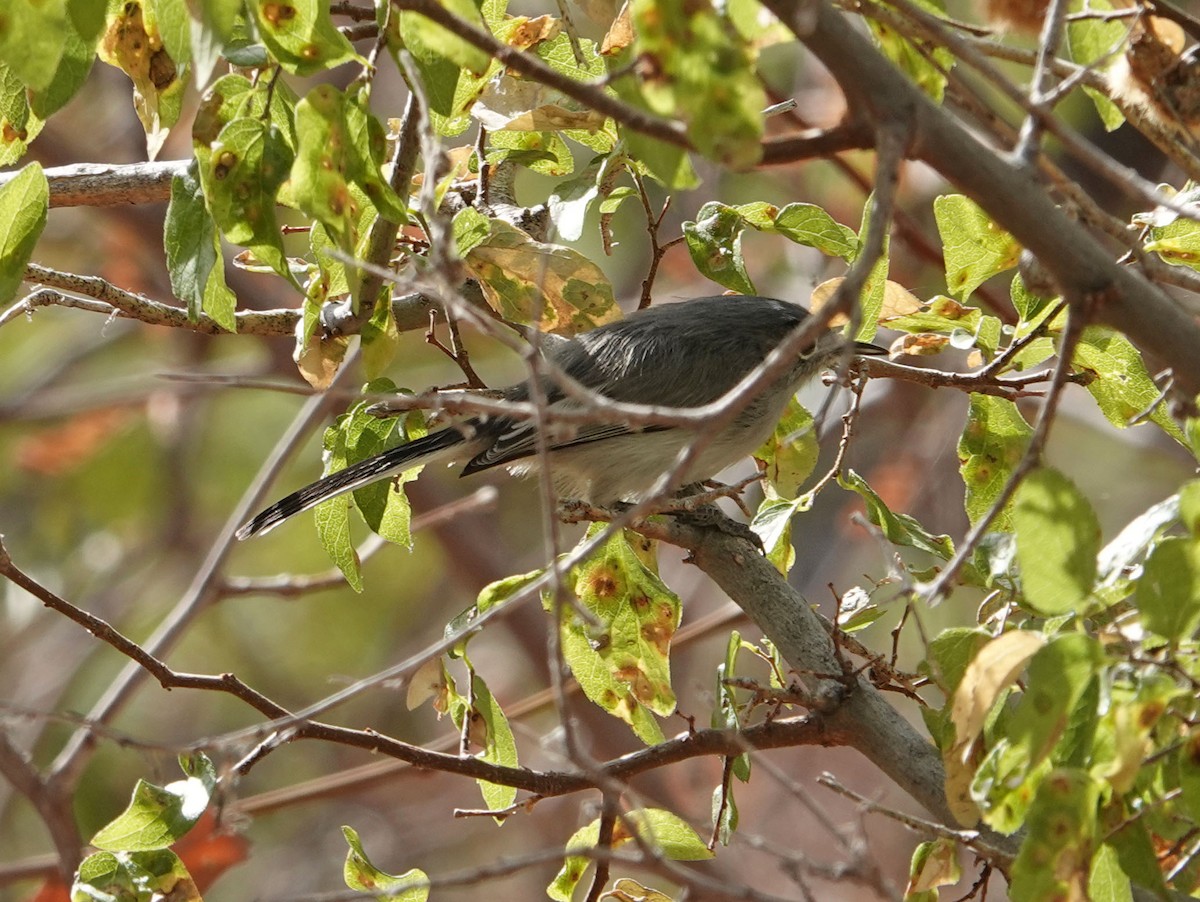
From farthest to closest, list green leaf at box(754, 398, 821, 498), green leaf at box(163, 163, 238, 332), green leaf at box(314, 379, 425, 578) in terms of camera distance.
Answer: green leaf at box(754, 398, 821, 498), green leaf at box(314, 379, 425, 578), green leaf at box(163, 163, 238, 332)

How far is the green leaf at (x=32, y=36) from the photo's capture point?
139cm

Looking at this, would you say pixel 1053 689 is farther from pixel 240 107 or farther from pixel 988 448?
pixel 240 107

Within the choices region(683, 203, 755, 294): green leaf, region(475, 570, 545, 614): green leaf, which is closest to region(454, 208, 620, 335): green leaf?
region(683, 203, 755, 294): green leaf

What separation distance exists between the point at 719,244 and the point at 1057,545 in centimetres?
104

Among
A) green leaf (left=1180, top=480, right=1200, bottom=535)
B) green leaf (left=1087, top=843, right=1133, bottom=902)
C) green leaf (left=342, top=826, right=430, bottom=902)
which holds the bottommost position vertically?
green leaf (left=342, top=826, right=430, bottom=902)

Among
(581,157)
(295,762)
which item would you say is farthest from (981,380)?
(295,762)

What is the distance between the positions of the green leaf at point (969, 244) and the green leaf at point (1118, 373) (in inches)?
7.3

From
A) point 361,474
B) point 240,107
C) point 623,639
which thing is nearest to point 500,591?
point 623,639

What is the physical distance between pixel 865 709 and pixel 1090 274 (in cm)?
92

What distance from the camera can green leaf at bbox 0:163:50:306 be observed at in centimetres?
163

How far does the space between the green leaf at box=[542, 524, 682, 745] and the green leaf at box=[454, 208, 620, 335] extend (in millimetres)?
398

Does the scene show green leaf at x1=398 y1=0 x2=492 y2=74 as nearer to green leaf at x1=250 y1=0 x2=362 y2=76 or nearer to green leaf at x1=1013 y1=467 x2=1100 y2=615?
green leaf at x1=250 y1=0 x2=362 y2=76

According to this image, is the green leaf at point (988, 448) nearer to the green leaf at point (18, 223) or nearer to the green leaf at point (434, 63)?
the green leaf at point (434, 63)

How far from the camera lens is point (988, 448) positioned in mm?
2139
